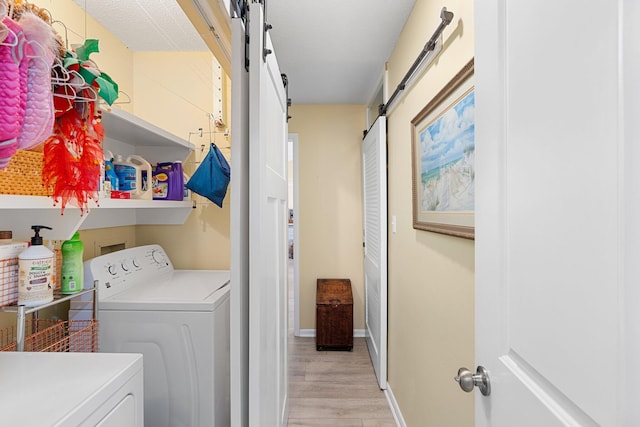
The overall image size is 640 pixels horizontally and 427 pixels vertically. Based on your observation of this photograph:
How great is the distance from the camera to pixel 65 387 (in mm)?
778

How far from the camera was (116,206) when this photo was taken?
1.42 metres

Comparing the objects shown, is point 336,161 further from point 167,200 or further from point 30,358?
point 30,358

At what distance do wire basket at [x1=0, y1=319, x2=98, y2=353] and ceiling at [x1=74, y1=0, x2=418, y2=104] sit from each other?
1.43 metres

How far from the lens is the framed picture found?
3.69ft

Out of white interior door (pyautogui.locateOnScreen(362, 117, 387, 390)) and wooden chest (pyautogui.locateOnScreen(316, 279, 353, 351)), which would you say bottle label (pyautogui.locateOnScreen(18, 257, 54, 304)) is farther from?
wooden chest (pyautogui.locateOnScreen(316, 279, 353, 351))

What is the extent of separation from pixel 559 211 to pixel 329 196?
119 inches

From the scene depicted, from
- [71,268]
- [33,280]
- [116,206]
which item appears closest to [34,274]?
[33,280]

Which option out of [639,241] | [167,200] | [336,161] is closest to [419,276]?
[639,241]

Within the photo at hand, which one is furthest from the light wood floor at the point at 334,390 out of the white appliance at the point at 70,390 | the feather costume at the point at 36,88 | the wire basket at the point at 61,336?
the feather costume at the point at 36,88

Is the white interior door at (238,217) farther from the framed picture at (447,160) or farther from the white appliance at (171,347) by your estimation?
the framed picture at (447,160)

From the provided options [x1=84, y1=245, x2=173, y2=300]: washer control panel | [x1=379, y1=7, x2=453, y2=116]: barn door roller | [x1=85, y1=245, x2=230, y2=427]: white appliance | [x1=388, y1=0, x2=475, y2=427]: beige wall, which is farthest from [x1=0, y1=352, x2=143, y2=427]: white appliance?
[x1=379, y1=7, x2=453, y2=116]: barn door roller

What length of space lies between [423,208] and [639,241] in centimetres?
126

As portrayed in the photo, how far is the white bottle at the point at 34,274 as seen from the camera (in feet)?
3.47

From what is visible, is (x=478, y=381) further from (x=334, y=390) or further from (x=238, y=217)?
(x=334, y=390)
